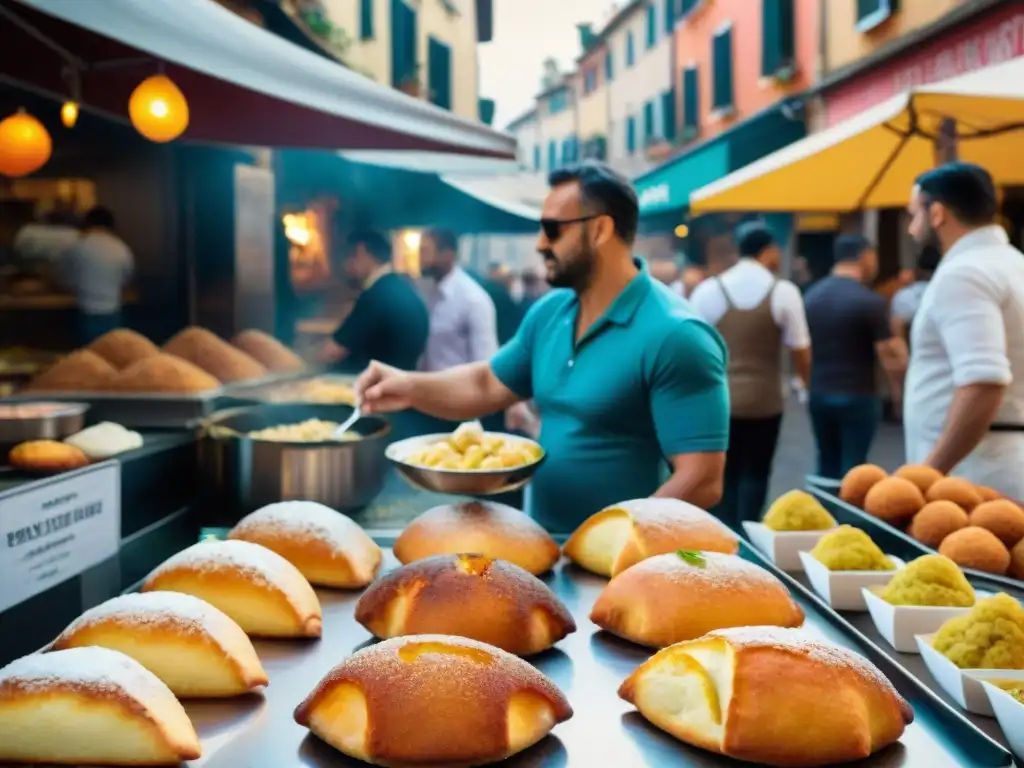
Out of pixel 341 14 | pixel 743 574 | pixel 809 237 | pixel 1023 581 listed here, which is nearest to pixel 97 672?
pixel 743 574

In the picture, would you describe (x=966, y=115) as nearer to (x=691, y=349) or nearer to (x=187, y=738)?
(x=691, y=349)

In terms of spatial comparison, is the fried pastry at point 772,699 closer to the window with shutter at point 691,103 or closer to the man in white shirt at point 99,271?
the man in white shirt at point 99,271

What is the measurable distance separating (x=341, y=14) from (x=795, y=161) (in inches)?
308

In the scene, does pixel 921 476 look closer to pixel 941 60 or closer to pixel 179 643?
pixel 179 643

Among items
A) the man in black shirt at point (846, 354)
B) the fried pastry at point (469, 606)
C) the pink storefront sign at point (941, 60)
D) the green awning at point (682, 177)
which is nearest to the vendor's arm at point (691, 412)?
the fried pastry at point (469, 606)

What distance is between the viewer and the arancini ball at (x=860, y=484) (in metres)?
2.74

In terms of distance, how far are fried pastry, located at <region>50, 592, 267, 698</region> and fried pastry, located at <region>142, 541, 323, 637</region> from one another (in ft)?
0.48

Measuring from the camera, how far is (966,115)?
466 centimetres

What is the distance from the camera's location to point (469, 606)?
143 centimetres

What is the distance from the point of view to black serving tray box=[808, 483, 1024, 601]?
2.00m

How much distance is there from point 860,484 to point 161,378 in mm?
2348

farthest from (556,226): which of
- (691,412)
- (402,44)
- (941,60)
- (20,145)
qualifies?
(402,44)

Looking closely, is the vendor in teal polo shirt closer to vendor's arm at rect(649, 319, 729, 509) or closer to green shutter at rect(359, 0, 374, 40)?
vendor's arm at rect(649, 319, 729, 509)

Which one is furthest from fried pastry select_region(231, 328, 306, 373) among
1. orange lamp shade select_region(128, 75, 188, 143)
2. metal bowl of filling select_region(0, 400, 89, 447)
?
metal bowl of filling select_region(0, 400, 89, 447)
